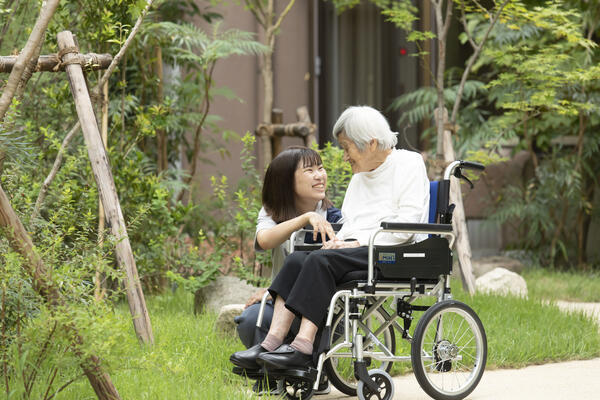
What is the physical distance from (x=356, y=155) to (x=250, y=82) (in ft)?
18.8

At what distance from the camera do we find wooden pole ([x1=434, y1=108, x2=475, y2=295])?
20.9ft

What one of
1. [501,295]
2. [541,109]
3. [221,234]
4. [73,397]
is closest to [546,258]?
[541,109]

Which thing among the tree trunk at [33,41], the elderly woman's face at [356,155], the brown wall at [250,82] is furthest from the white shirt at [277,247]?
the brown wall at [250,82]

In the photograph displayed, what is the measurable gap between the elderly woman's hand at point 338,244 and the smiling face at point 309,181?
39 centimetres

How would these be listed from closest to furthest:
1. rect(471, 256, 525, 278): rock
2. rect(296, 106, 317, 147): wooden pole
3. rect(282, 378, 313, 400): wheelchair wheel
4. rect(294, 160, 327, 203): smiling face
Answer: rect(282, 378, 313, 400): wheelchair wheel < rect(294, 160, 327, 203): smiling face < rect(296, 106, 317, 147): wooden pole < rect(471, 256, 525, 278): rock

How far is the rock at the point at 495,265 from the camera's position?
8422 mm

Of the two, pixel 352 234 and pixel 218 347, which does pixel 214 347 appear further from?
pixel 352 234

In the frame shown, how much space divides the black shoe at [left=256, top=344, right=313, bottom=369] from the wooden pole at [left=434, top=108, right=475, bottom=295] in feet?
10.1

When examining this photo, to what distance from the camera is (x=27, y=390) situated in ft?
9.57

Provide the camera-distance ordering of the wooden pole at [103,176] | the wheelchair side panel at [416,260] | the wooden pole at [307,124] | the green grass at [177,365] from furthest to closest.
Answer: the wooden pole at [307,124] → the wooden pole at [103,176] → the wheelchair side panel at [416,260] → the green grass at [177,365]

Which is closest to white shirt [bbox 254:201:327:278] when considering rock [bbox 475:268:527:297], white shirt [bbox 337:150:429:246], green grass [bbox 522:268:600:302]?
white shirt [bbox 337:150:429:246]

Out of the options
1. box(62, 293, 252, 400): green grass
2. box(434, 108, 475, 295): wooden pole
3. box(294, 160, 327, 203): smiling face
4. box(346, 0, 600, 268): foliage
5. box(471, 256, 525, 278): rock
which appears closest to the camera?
box(62, 293, 252, 400): green grass

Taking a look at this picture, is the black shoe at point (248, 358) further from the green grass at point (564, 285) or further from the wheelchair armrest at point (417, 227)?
the green grass at point (564, 285)

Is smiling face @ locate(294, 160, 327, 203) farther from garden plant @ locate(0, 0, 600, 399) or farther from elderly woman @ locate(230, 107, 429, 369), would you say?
garden plant @ locate(0, 0, 600, 399)
